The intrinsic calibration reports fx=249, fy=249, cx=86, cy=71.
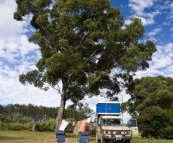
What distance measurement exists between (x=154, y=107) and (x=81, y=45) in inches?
692

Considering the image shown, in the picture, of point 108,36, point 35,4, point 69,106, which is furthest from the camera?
point 69,106

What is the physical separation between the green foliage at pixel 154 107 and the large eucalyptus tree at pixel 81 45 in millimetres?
12791

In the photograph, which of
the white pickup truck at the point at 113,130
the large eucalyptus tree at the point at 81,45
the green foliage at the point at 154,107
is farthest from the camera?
the green foliage at the point at 154,107

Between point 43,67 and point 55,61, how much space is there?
3340mm

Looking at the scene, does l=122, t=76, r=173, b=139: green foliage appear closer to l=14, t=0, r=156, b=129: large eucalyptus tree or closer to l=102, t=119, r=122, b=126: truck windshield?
l=14, t=0, r=156, b=129: large eucalyptus tree

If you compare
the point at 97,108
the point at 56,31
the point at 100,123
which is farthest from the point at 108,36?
the point at 100,123

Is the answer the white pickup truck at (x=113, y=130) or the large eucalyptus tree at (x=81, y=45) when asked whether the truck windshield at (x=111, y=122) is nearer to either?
the white pickup truck at (x=113, y=130)

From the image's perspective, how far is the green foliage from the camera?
3434cm

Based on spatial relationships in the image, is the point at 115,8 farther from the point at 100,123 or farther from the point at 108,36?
the point at 100,123

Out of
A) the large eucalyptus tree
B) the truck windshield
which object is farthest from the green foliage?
the truck windshield

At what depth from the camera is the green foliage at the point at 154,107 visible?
34344mm

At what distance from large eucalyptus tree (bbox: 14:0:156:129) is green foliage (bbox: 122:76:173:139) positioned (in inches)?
504

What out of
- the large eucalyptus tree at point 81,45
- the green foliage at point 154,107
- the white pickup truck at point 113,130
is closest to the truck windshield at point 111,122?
the white pickup truck at point 113,130

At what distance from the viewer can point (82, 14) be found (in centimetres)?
2052
